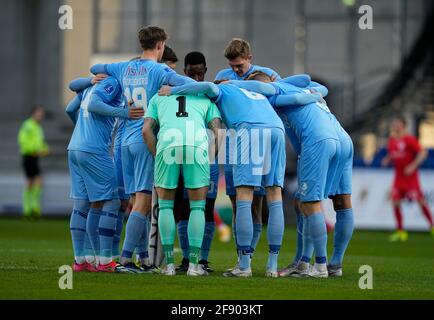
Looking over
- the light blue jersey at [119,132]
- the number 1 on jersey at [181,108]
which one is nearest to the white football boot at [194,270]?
the number 1 on jersey at [181,108]

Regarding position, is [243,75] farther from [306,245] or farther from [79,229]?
[79,229]

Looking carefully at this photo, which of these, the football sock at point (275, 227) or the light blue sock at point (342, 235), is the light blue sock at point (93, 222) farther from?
the light blue sock at point (342, 235)

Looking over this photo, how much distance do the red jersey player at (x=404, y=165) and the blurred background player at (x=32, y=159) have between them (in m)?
8.65

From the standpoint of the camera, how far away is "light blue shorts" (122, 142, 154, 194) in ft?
36.1

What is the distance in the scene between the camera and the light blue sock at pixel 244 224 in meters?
11.0

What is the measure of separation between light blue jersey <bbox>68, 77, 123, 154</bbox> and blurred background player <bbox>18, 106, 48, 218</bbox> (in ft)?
49.4

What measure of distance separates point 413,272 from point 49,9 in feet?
71.3

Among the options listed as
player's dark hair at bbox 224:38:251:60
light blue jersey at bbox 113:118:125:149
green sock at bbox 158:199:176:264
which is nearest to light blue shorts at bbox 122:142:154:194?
→ green sock at bbox 158:199:176:264

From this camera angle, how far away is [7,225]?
23.4 m

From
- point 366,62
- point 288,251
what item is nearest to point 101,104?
point 288,251

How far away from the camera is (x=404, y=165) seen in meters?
21.7

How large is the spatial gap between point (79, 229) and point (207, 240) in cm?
132

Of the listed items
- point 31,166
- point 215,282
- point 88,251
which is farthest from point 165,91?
point 31,166

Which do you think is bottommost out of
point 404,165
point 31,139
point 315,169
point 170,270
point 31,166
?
point 31,166
